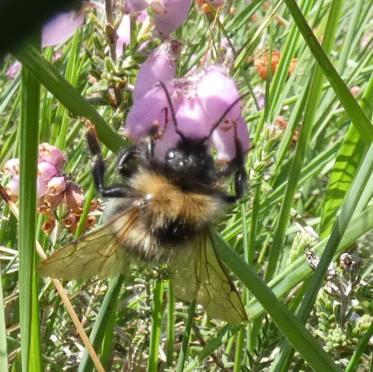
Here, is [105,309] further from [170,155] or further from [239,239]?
[239,239]

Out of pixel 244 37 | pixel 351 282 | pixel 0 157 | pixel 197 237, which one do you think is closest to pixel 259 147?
pixel 351 282

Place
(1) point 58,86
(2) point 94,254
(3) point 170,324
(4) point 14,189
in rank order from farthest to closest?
(3) point 170,324, (4) point 14,189, (2) point 94,254, (1) point 58,86

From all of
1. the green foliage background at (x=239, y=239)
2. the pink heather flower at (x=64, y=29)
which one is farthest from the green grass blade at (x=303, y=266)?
the pink heather flower at (x=64, y=29)

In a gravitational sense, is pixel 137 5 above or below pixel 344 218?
above

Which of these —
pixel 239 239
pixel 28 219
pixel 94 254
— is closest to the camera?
pixel 28 219

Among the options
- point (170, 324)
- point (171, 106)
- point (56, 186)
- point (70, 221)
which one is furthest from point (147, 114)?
point (170, 324)

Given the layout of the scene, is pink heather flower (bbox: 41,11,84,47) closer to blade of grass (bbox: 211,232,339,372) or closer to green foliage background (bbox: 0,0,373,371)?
green foliage background (bbox: 0,0,373,371)
